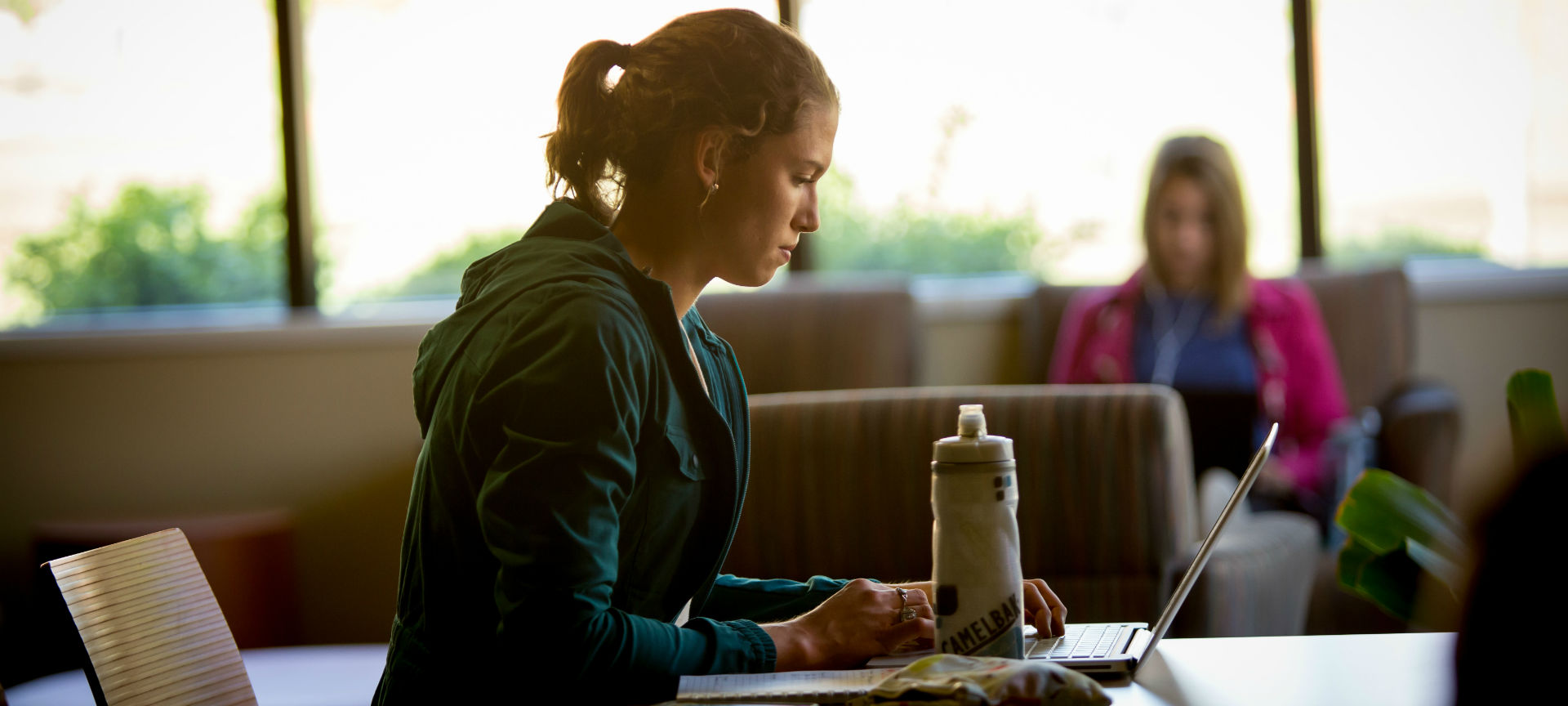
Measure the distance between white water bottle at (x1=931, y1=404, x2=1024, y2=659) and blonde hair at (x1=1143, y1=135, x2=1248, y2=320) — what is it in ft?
7.83

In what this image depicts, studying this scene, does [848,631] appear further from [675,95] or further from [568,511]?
[675,95]

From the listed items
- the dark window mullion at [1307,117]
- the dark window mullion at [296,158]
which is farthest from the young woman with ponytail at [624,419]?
the dark window mullion at [1307,117]

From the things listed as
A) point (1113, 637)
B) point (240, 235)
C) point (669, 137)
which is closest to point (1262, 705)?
point (1113, 637)

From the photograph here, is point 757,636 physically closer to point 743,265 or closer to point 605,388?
point 605,388

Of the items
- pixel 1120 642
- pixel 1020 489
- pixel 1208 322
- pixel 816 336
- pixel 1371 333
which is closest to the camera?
pixel 1120 642

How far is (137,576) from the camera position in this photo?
872mm

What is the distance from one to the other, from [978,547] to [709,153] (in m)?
0.40

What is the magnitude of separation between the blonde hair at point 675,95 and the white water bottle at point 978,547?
1.12ft

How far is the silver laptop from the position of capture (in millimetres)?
796

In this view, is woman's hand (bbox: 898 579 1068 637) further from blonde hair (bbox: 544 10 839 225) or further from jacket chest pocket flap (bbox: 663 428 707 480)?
blonde hair (bbox: 544 10 839 225)

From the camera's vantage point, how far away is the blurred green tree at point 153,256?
134 inches

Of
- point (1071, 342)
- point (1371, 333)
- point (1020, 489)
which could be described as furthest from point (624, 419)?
point (1371, 333)

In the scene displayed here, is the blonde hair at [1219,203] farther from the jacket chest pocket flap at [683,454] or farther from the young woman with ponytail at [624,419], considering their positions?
the jacket chest pocket flap at [683,454]

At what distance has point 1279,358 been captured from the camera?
9.70 feet
